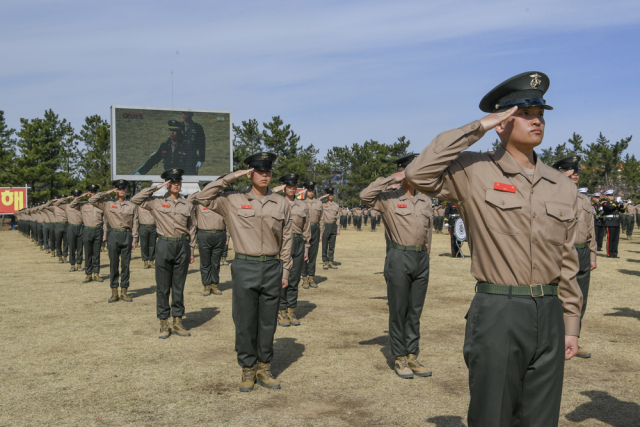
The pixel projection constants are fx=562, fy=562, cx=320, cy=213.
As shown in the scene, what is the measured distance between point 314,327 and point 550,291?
21.2 ft

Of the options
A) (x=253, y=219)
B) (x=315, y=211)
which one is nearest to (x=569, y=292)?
(x=253, y=219)

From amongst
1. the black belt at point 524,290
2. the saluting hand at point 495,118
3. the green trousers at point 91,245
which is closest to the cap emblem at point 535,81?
the saluting hand at point 495,118

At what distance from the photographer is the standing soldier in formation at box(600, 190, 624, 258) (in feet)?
66.9

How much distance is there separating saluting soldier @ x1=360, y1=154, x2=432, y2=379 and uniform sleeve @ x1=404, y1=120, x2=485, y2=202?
3335 millimetres

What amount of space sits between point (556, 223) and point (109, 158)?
65549mm

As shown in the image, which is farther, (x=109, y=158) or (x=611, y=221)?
(x=109, y=158)

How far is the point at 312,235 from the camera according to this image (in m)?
14.9

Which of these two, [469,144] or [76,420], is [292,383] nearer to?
[76,420]

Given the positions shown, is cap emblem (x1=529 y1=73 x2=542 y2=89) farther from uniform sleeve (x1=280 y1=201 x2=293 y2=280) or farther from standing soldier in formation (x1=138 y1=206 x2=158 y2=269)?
standing soldier in formation (x1=138 y1=206 x2=158 y2=269)

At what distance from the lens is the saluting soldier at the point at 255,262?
6184 millimetres

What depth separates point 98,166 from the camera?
61.8m

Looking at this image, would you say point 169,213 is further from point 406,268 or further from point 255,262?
point 406,268

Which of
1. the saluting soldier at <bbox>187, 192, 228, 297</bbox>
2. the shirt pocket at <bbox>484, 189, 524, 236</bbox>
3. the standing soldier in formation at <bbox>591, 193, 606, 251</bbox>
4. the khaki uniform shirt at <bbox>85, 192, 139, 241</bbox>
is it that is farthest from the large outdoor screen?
the shirt pocket at <bbox>484, 189, 524, 236</bbox>

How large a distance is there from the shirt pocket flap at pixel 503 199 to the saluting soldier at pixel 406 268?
344 centimetres
